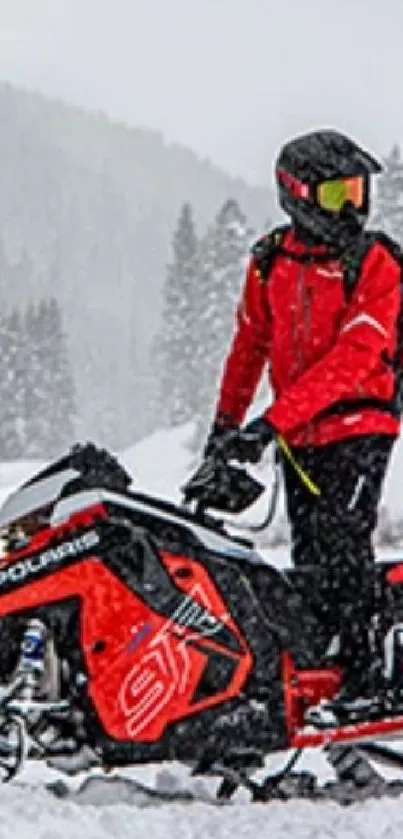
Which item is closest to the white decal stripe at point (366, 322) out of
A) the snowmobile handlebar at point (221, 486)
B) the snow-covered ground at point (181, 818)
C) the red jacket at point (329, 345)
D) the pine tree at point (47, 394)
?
the red jacket at point (329, 345)

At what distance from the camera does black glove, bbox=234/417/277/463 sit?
16.5 ft

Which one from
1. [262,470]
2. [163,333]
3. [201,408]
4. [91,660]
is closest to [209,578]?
[91,660]

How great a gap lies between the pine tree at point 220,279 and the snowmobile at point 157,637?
52.9 metres

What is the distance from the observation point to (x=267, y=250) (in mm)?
5426

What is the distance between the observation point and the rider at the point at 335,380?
16.6 ft

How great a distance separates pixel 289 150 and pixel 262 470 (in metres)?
26.2

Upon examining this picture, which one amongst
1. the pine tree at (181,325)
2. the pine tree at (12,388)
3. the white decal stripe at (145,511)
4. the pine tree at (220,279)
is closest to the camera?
the white decal stripe at (145,511)

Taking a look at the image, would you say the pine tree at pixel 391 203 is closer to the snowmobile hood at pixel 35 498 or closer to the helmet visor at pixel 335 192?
the helmet visor at pixel 335 192

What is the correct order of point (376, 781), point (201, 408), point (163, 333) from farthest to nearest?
1. point (163, 333)
2. point (201, 408)
3. point (376, 781)

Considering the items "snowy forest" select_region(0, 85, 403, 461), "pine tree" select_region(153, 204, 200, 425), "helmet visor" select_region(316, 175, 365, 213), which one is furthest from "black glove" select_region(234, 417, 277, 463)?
"pine tree" select_region(153, 204, 200, 425)

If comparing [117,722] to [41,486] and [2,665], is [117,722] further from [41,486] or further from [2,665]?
[41,486]

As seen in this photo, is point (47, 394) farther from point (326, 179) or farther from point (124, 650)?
point (124, 650)

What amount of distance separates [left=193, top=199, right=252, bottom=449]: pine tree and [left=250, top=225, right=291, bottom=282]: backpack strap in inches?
2068

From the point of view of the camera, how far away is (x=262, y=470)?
103ft
